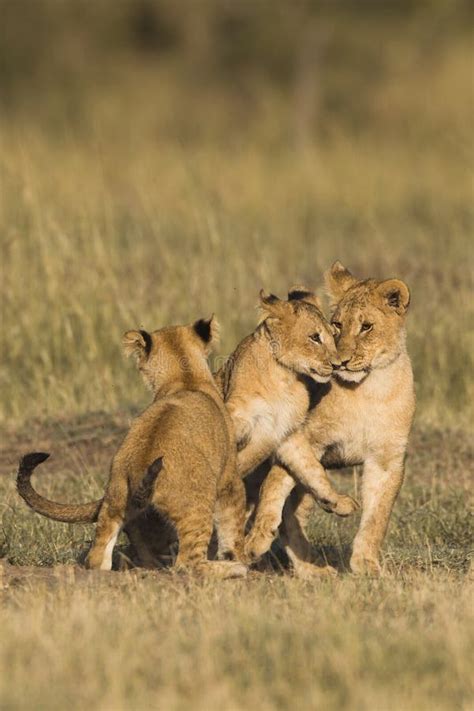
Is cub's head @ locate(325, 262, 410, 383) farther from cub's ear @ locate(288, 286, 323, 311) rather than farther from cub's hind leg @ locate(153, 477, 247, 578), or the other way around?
cub's hind leg @ locate(153, 477, 247, 578)

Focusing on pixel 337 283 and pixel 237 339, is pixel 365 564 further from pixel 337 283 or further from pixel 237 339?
pixel 237 339

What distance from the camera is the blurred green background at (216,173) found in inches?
448

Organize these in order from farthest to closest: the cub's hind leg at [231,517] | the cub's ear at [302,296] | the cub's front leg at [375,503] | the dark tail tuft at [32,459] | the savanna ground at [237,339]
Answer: the cub's ear at [302,296], the cub's front leg at [375,503], the cub's hind leg at [231,517], the dark tail tuft at [32,459], the savanna ground at [237,339]

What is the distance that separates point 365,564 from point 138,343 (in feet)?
4.41

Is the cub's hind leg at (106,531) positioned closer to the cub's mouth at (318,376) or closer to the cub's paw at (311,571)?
the cub's paw at (311,571)

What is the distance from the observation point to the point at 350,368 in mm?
6824

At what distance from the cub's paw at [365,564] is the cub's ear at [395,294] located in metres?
1.08

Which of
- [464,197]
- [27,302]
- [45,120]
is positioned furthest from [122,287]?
[45,120]

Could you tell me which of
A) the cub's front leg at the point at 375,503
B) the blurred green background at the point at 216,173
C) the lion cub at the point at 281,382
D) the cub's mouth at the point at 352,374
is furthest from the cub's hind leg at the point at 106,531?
the blurred green background at the point at 216,173

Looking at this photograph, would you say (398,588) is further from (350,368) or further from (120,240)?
(120,240)

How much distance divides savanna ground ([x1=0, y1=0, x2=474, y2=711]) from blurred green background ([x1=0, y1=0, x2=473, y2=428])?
0.04 metres

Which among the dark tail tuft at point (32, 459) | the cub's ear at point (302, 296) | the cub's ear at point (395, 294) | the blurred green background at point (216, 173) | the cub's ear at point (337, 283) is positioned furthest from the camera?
the blurred green background at point (216, 173)

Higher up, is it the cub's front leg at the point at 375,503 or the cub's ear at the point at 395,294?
the cub's ear at the point at 395,294

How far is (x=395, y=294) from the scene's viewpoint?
7.02 metres
